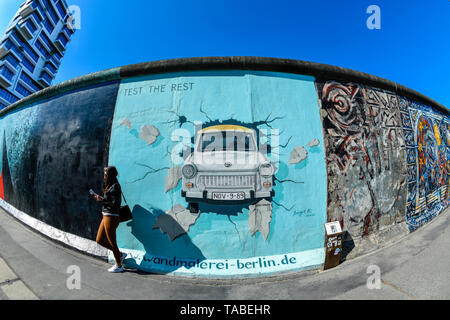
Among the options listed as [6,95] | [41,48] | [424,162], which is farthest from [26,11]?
[424,162]

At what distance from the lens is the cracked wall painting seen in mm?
3070

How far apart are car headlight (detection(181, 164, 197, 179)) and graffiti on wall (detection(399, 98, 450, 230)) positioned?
6067 millimetres

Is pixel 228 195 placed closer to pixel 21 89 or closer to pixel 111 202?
pixel 111 202

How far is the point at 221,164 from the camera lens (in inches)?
122

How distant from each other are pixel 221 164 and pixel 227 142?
1.51ft

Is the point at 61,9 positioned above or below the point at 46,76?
above

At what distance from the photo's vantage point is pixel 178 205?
3.15m

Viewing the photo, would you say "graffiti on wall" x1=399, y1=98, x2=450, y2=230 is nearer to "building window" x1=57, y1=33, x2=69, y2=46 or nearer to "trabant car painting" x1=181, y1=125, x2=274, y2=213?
"trabant car painting" x1=181, y1=125, x2=274, y2=213

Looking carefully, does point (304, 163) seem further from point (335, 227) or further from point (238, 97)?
point (238, 97)

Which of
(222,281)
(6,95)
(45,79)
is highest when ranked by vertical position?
(45,79)

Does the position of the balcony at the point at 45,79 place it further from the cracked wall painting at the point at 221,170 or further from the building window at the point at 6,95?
the cracked wall painting at the point at 221,170
